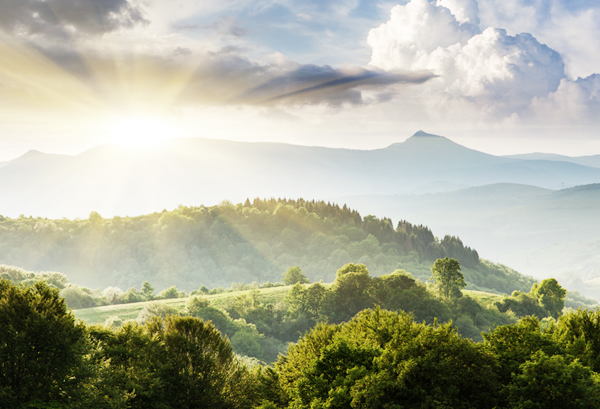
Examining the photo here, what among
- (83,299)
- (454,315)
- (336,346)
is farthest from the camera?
(83,299)

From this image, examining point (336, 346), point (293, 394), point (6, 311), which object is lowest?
point (293, 394)

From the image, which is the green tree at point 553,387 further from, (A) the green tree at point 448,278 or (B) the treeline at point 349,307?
(A) the green tree at point 448,278

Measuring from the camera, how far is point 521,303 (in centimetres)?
11225

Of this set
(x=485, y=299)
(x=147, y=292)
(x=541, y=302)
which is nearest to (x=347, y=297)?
(x=485, y=299)

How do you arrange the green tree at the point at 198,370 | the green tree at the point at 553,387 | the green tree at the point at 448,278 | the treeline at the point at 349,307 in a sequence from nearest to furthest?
the green tree at the point at 553,387, the green tree at the point at 198,370, the treeline at the point at 349,307, the green tree at the point at 448,278

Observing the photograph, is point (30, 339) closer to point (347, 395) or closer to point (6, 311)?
point (6, 311)

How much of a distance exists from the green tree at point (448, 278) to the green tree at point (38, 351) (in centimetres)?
9709

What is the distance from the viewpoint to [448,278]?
10988 cm

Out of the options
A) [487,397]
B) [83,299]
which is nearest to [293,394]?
[487,397]

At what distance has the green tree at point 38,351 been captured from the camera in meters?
22.8

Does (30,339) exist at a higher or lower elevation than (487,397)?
higher

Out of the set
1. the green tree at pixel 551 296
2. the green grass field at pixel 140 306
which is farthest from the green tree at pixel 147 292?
the green tree at pixel 551 296

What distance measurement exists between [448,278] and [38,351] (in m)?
101

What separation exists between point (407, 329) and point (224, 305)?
96440mm
